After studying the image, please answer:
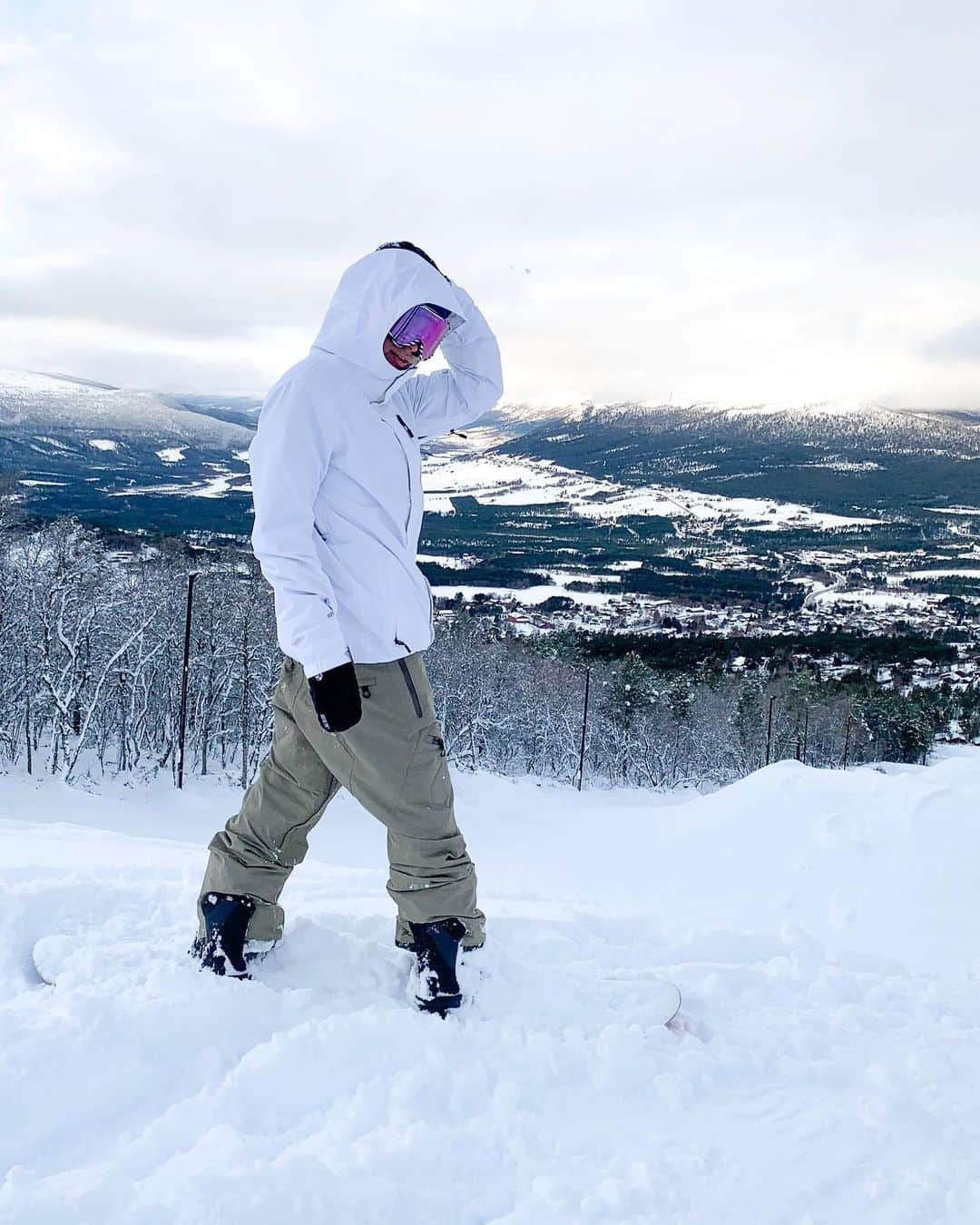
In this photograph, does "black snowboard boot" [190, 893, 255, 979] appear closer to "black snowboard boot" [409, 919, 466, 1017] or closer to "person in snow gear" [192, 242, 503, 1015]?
"person in snow gear" [192, 242, 503, 1015]

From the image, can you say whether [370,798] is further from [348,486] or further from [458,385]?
[458,385]

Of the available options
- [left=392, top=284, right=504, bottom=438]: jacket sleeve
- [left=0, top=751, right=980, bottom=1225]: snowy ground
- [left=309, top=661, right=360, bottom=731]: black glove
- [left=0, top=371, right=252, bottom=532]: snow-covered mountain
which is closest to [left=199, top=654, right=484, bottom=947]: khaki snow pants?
[left=309, top=661, right=360, bottom=731]: black glove

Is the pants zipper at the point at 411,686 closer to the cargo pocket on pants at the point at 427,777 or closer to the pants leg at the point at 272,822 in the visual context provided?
the cargo pocket on pants at the point at 427,777

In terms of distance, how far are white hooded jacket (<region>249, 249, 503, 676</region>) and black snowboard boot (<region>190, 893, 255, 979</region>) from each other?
2.83 ft

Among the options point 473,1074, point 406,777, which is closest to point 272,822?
point 406,777

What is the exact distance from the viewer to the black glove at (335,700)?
2.16m

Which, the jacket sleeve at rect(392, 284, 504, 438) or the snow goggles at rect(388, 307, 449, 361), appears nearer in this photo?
the snow goggles at rect(388, 307, 449, 361)

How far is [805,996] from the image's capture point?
2.75 meters

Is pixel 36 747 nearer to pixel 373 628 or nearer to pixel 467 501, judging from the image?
pixel 373 628

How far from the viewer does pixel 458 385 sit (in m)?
2.83

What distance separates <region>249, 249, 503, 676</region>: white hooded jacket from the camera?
2.18m

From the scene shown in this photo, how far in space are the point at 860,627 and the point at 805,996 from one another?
10375 centimetres

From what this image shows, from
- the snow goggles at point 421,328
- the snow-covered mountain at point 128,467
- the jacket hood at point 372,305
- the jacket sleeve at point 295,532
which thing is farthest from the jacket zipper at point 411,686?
the snow-covered mountain at point 128,467

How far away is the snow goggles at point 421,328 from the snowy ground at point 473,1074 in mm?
1969
